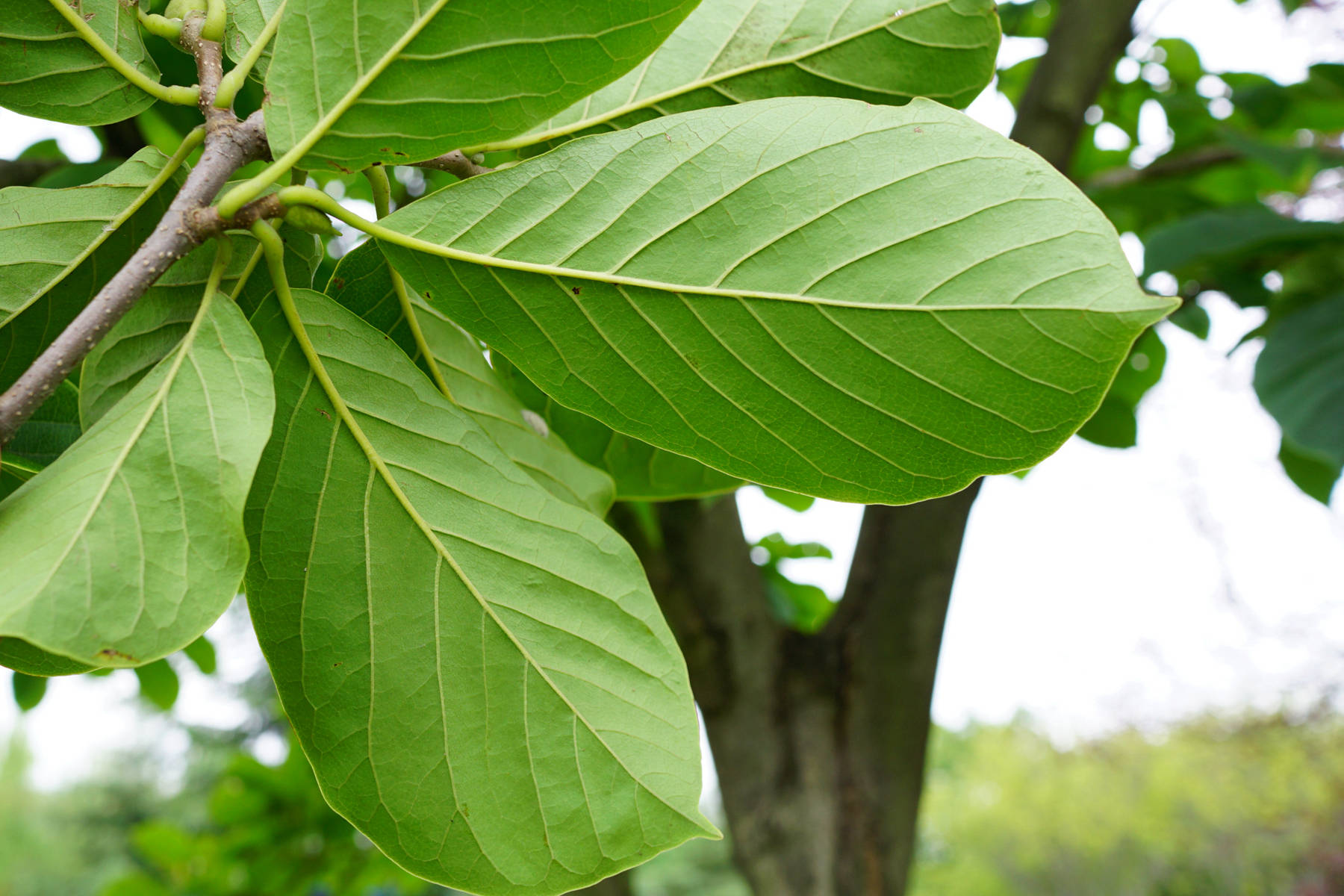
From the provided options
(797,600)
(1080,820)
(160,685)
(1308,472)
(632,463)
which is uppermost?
(632,463)

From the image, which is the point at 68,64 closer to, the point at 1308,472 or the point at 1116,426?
the point at 1116,426

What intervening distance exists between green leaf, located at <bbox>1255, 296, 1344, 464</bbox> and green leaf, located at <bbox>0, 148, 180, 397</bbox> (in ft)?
3.91

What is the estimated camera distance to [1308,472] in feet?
4.40

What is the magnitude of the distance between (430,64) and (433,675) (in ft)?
0.79

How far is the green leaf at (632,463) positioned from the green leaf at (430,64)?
0.75ft

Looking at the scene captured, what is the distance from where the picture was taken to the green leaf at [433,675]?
369 mm

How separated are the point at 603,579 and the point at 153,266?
21 centimetres

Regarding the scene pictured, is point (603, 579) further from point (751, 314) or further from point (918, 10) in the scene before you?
point (918, 10)

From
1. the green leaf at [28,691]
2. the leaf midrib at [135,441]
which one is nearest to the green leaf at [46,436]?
the leaf midrib at [135,441]

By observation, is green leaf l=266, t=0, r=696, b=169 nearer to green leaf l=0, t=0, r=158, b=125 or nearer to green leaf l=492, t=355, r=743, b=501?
green leaf l=0, t=0, r=158, b=125

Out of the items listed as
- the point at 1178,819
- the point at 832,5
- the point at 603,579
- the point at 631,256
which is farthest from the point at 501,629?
the point at 1178,819

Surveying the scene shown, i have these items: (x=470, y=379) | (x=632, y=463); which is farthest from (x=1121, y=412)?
(x=470, y=379)

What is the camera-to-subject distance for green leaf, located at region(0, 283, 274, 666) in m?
0.27

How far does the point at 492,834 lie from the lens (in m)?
0.38
